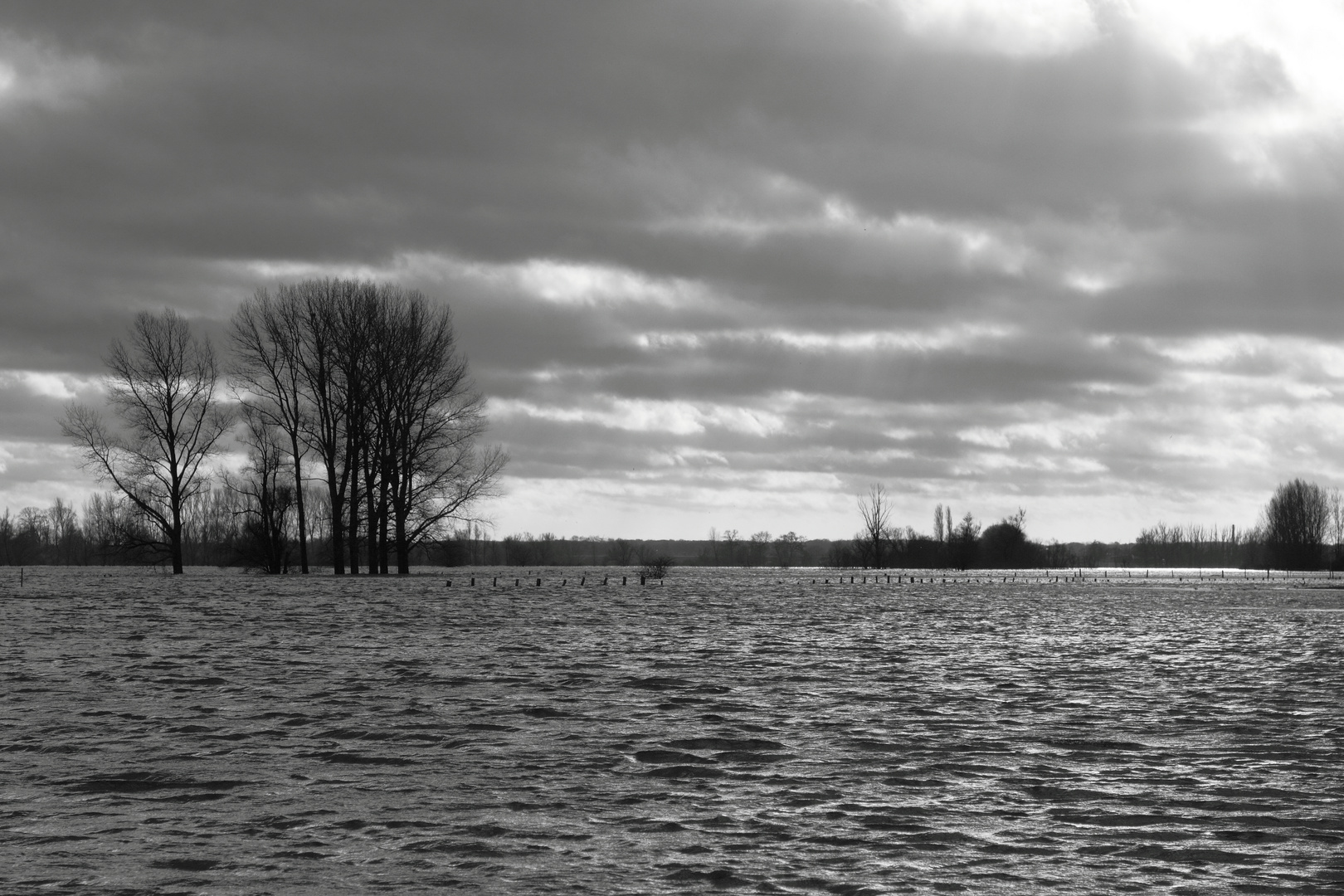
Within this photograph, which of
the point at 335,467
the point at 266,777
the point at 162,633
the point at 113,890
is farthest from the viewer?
the point at 335,467

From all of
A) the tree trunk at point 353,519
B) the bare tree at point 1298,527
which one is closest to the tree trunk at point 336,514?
the tree trunk at point 353,519

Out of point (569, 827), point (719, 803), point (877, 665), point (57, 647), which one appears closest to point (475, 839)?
point (569, 827)

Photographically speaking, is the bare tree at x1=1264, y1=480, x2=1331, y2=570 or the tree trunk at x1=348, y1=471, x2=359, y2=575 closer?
the tree trunk at x1=348, y1=471, x2=359, y2=575

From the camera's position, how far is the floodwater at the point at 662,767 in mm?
8914

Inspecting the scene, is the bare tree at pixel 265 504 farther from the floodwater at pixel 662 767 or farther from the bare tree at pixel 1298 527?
the bare tree at pixel 1298 527

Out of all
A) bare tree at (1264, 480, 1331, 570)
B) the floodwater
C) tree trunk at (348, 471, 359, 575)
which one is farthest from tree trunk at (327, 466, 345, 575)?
bare tree at (1264, 480, 1331, 570)

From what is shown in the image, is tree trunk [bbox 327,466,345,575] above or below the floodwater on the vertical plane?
above

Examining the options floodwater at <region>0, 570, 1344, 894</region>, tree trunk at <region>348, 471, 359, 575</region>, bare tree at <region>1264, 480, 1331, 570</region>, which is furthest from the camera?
bare tree at <region>1264, 480, 1331, 570</region>

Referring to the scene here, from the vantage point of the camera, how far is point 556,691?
1939 centimetres

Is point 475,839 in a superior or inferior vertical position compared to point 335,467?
inferior

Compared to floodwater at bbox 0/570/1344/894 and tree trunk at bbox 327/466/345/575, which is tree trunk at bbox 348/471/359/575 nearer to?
tree trunk at bbox 327/466/345/575

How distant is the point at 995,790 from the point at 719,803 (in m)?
2.55

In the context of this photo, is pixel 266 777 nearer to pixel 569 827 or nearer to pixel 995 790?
pixel 569 827

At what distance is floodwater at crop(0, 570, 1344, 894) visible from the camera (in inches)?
351
